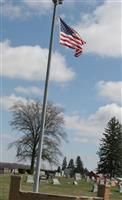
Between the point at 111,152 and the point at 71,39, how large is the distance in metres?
81.4

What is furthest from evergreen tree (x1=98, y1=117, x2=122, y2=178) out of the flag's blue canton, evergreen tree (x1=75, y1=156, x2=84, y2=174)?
the flag's blue canton

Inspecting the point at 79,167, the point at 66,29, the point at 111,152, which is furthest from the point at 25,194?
the point at 79,167

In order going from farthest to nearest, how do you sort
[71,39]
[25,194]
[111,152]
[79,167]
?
[79,167] < [111,152] < [71,39] < [25,194]

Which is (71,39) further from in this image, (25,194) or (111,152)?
(111,152)

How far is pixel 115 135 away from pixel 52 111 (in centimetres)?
2821

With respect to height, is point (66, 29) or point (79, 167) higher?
point (66, 29)

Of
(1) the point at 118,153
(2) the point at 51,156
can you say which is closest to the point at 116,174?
(1) the point at 118,153

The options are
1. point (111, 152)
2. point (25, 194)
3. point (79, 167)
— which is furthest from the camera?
point (79, 167)

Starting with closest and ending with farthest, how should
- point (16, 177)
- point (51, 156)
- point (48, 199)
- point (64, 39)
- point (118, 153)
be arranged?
point (48, 199) → point (16, 177) → point (64, 39) → point (51, 156) → point (118, 153)

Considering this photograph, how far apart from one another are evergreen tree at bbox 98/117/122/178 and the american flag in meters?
80.2

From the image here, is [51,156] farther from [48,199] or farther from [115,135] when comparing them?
[48,199]

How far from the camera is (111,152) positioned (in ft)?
328

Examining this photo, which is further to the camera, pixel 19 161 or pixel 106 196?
pixel 19 161

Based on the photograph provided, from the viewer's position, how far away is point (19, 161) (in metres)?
77.1
